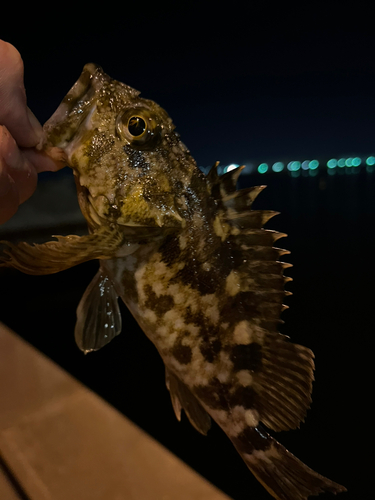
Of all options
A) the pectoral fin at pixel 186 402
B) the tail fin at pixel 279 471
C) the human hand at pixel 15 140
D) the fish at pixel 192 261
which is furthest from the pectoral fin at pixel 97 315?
the tail fin at pixel 279 471

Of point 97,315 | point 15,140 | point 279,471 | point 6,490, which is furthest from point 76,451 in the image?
point 15,140

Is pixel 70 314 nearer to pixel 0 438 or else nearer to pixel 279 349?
pixel 0 438

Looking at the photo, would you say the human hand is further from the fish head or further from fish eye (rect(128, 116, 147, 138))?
fish eye (rect(128, 116, 147, 138))

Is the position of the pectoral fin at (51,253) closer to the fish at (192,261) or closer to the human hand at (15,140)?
the fish at (192,261)

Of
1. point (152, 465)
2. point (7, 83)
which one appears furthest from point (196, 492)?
point (7, 83)

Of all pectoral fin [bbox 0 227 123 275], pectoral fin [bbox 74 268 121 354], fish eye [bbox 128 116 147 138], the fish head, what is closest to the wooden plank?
pectoral fin [bbox 74 268 121 354]

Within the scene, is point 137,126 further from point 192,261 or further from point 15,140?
point 192,261
